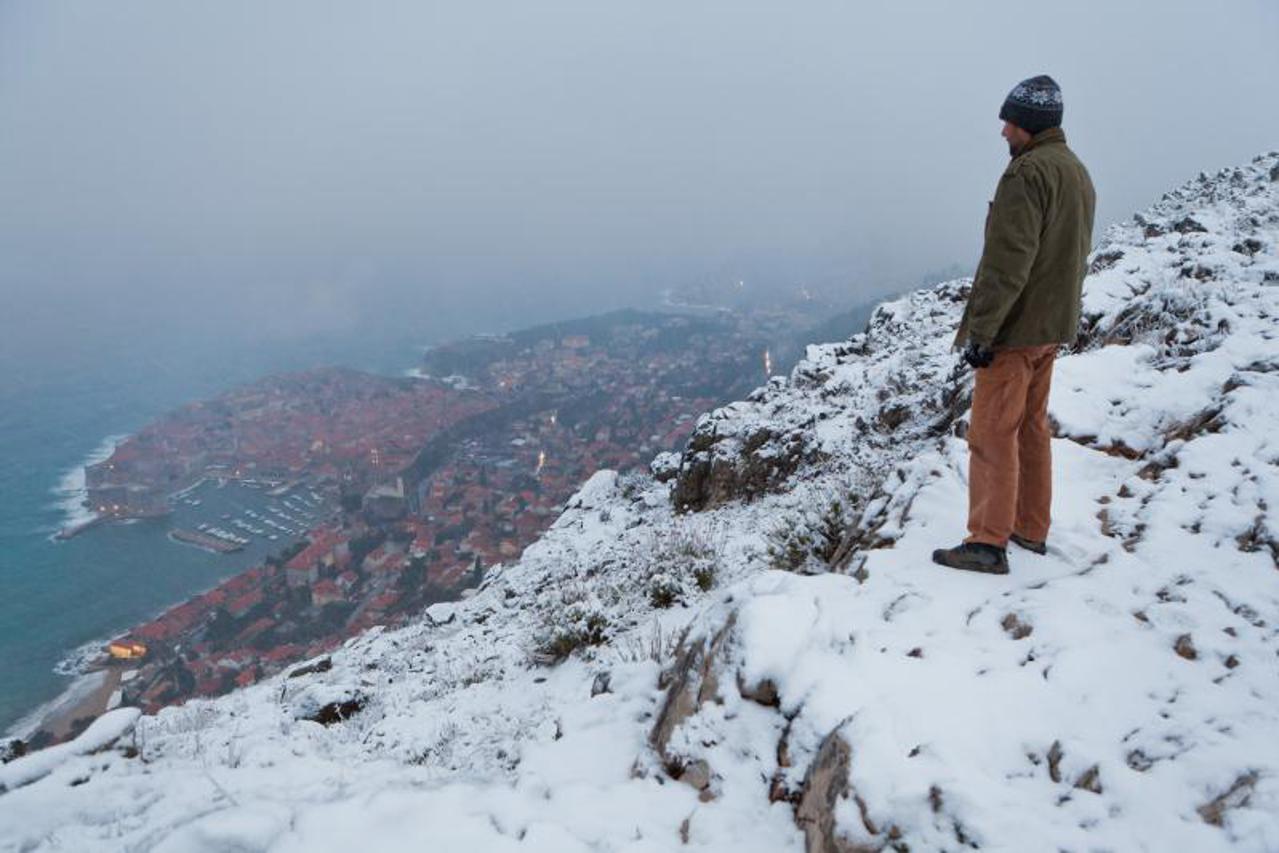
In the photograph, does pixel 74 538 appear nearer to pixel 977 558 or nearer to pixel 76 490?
pixel 76 490

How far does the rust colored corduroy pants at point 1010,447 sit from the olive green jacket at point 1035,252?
0.18 metres

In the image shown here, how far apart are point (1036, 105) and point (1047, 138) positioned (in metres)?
0.19

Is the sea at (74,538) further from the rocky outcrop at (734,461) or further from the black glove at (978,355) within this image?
the black glove at (978,355)

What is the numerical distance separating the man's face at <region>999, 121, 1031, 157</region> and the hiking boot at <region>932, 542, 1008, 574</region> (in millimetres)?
2316

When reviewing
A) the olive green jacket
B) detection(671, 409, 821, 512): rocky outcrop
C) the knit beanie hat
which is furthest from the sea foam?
the knit beanie hat

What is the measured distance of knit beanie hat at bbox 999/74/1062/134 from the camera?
11.0 feet

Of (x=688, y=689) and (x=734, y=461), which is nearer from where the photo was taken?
(x=688, y=689)

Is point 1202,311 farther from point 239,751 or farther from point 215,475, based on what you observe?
point 215,475

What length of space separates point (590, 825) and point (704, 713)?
0.73 metres

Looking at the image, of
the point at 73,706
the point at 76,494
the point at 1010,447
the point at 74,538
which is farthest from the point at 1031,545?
the point at 76,494

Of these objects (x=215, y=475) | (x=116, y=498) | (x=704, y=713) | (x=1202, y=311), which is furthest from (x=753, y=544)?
(x=215, y=475)

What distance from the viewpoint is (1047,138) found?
11.1ft

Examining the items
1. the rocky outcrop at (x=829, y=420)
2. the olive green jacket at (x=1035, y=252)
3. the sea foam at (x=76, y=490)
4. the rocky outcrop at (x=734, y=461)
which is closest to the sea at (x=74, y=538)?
the sea foam at (x=76, y=490)

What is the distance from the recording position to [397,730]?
4730 millimetres
